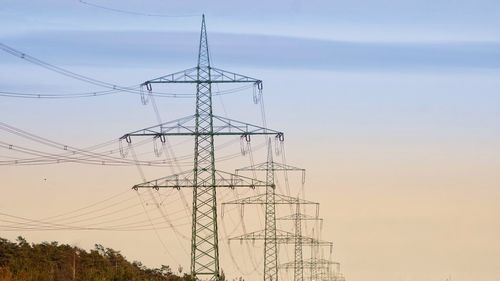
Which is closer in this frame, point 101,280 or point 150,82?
point 150,82

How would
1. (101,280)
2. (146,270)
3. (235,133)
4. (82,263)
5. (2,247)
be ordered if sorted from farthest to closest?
(146,270) → (82,263) → (2,247) → (101,280) → (235,133)

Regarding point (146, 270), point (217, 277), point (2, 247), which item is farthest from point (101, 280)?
point (146, 270)

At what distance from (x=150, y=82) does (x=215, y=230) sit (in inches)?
343

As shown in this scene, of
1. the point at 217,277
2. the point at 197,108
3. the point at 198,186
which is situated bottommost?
the point at 217,277

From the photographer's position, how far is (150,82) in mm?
67000

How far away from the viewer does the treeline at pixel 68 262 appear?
103 metres

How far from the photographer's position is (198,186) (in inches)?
2670

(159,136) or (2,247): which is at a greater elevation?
(2,247)

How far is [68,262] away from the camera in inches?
4865

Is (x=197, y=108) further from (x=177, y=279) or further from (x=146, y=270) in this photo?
(x=146, y=270)

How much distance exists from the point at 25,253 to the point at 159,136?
58.4 metres

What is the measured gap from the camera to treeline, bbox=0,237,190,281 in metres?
103

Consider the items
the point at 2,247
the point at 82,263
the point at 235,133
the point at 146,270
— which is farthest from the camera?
the point at 146,270

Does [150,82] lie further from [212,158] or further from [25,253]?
[25,253]
